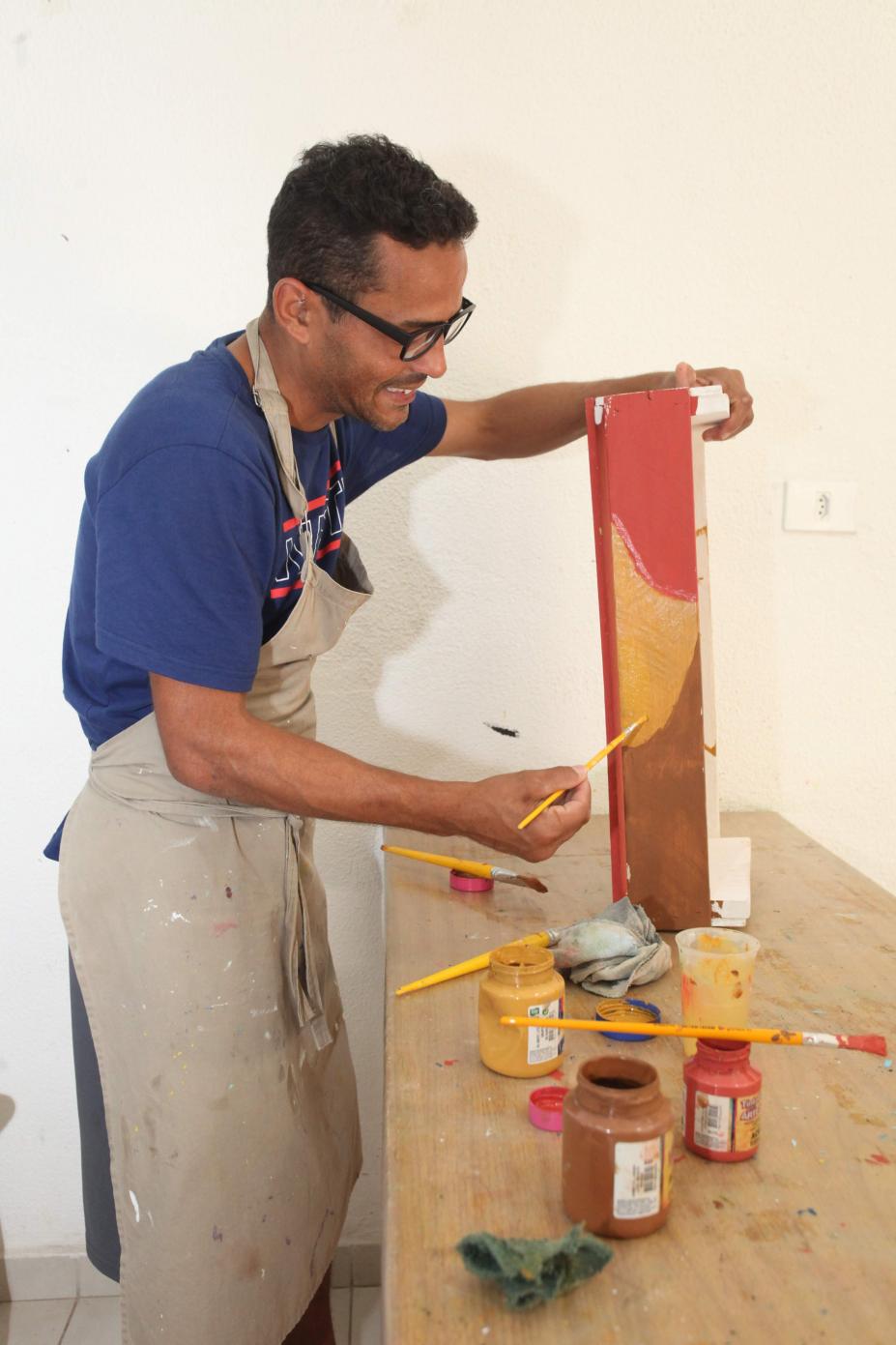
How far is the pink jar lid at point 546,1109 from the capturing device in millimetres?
882

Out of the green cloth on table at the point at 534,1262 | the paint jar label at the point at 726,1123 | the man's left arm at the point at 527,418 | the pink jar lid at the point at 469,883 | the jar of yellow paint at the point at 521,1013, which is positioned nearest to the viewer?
the green cloth on table at the point at 534,1262

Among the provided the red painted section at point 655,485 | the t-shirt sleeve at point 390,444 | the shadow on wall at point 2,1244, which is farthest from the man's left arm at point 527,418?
the shadow on wall at point 2,1244

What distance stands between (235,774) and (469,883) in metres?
0.42

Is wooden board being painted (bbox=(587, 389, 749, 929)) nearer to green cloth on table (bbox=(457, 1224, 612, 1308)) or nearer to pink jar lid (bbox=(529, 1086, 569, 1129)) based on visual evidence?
pink jar lid (bbox=(529, 1086, 569, 1129))

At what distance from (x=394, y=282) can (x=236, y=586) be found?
416 millimetres

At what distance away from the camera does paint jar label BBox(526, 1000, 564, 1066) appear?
0.95m

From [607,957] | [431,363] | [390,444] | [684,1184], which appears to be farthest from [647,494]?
[684,1184]

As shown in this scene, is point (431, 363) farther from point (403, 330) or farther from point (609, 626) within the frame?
point (609, 626)

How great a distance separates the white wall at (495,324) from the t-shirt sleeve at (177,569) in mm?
746

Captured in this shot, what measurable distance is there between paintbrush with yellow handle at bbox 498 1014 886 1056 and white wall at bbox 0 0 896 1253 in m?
1.04

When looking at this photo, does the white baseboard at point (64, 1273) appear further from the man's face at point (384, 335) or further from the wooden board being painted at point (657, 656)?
the man's face at point (384, 335)

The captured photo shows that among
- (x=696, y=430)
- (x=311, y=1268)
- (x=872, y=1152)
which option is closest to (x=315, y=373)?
(x=696, y=430)

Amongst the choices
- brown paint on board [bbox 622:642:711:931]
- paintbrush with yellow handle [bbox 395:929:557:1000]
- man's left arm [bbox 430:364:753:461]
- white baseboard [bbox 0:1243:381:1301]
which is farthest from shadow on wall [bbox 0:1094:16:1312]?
man's left arm [bbox 430:364:753:461]

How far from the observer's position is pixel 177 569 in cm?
113
